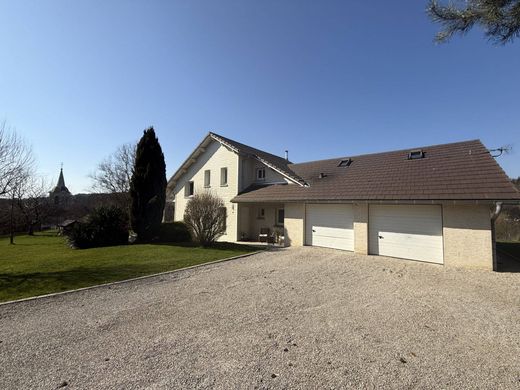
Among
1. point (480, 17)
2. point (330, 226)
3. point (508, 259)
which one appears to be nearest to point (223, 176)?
point (330, 226)

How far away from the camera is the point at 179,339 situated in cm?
453

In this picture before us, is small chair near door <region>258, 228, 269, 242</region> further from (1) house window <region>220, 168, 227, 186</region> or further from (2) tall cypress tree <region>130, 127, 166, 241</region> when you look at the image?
(2) tall cypress tree <region>130, 127, 166, 241</region>

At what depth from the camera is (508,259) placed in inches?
477

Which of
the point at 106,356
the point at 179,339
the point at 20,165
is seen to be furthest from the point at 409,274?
the point at 20,165

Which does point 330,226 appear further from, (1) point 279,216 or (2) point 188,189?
(2) point 188,189

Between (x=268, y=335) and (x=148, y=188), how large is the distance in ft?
54.2

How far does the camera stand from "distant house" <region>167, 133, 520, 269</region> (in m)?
10.3

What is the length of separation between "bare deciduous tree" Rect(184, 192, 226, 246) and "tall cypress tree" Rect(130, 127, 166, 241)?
4.28m

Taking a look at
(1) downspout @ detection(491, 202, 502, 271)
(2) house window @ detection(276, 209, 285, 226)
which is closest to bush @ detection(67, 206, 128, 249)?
(2) house window @ detection(276, 209, 285, 226)

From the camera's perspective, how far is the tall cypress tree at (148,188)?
18.2m

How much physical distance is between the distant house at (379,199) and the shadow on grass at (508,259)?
1.21m

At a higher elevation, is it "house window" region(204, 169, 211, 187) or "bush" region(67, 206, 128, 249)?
"house window" region(204, 169, 211, 187)

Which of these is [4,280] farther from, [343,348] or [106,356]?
[343,348]

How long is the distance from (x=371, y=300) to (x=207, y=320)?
13.5 ft
